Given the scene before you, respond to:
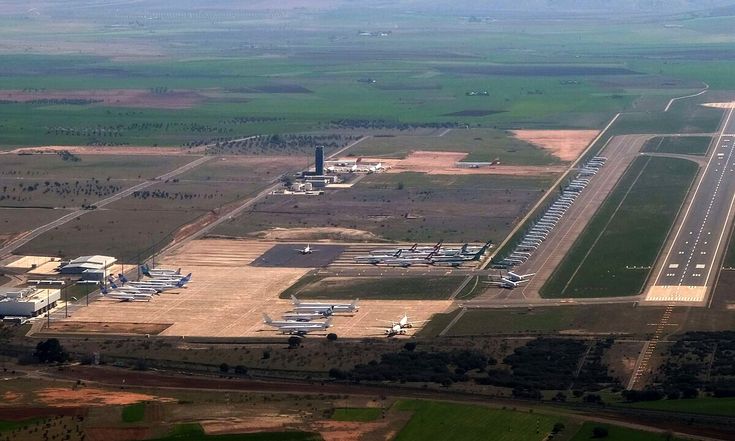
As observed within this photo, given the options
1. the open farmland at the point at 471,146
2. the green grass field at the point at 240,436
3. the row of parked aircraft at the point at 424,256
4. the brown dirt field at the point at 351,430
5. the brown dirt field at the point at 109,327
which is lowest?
the open farmland at the point at 471,146

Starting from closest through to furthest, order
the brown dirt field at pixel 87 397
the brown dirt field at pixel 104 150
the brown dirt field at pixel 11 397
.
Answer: the brown dirt field at pixel 87 397
the brown dirt field at pixel 11 397
the brown dirt field at pixel 104 150

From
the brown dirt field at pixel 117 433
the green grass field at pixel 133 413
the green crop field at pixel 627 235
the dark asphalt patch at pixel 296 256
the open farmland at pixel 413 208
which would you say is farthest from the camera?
the open farmland at pixel 413 208

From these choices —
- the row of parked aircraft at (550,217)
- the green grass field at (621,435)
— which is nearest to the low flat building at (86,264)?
the row of parked aircraft at (550,217)

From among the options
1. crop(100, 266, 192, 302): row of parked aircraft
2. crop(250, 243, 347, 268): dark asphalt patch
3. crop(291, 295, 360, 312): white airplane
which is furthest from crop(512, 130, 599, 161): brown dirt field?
crop(291, 295, 360, 312): white airplane

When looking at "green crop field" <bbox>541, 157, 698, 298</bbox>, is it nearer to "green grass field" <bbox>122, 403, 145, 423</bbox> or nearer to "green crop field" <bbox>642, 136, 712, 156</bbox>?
"green crop field" <bbox>642, 136, 712, 156</bbox>

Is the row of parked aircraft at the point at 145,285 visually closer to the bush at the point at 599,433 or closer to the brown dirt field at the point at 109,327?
the brown dirt field at the point at 109,327

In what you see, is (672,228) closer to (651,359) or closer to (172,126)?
(651,359)

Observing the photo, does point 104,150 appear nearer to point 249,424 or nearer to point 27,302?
point 27,302

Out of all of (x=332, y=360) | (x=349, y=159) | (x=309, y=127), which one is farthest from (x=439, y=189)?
(x=332, y=360)
